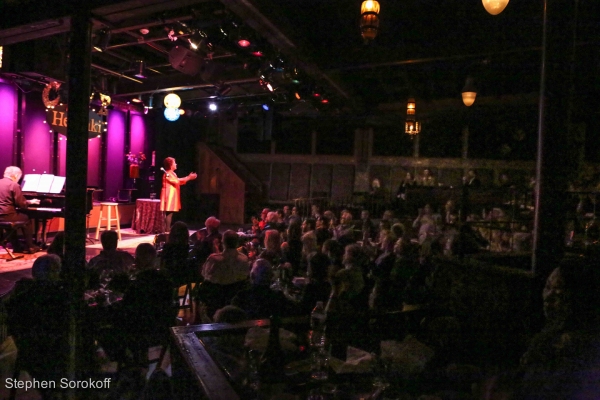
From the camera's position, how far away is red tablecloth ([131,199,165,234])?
10.1m

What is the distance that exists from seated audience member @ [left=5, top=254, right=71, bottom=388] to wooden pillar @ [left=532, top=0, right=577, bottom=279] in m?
2.97

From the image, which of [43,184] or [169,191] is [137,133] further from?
[169,191]

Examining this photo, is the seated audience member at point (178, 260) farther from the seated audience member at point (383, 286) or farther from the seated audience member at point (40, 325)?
the seated audience member at point (383, 286)

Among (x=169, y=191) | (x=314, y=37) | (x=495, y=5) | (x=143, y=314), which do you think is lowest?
(x=143, y=314)

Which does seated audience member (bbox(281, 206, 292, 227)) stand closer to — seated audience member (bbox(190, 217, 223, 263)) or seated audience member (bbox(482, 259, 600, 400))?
seated audience member (bbox(190, 217, 223, 263))

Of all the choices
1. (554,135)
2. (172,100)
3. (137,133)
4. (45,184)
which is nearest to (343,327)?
(554,135)

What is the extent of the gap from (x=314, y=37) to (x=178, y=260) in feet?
12.9

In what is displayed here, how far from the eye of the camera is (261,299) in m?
2.80

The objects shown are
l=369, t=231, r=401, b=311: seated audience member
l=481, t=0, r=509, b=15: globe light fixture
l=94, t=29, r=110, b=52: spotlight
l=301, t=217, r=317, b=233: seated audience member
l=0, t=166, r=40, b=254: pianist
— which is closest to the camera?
l=369, t=231, r=401, b=311: seated audience member

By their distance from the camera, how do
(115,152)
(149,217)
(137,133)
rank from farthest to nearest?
(137,133) < (115,152) < (149,217)

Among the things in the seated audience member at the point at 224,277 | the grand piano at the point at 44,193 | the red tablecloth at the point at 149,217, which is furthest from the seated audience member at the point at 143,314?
the red tablecloth at the point at 149,217

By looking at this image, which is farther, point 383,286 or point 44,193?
point 44,193

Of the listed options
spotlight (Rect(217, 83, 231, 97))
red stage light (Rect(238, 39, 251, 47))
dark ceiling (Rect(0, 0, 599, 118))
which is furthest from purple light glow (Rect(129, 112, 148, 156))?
red stage light (Rect(238, 39, 251, 47))

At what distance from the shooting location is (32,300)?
8.29 ft
